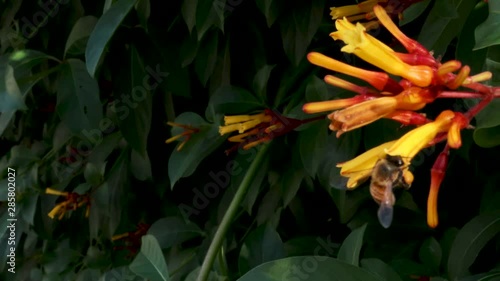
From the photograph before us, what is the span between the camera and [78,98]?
1234 millimetres

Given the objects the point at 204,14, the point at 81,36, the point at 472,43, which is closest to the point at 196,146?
the point at 204,14

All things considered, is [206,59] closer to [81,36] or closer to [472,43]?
[81,36]

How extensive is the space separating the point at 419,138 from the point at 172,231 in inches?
36.7

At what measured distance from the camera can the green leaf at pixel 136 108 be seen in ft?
4.14

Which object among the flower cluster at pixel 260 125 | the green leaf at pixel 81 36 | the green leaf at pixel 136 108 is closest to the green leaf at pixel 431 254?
the flower cluster at pixel 260 125

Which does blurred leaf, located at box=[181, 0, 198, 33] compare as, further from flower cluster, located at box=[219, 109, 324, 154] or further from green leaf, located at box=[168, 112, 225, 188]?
flower cluster, located at box=[219, 109, 324, 154]

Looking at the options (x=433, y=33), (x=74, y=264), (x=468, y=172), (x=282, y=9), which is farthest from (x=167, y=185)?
(x=433, y=33)

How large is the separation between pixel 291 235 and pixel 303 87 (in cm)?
36

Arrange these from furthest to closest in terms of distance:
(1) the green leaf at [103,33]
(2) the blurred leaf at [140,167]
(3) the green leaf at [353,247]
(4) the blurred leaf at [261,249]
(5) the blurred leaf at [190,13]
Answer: (2) the blurred leaf at [140,167]
(5) the blurred leaf at [190,13]
(4) the blurred leaf at [261,249]
(1) the green leaf at [103,33]
(3) the green leaf at [353,247]

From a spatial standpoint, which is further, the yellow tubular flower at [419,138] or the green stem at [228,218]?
the green stem at [228,218]

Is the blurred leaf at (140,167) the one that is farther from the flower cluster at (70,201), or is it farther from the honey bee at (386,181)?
the honey bee at (386,181)

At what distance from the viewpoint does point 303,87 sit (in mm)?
1040

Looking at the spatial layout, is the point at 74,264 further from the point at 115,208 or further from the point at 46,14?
the point at 46,14

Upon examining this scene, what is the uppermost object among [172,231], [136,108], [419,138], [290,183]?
[419,138]
